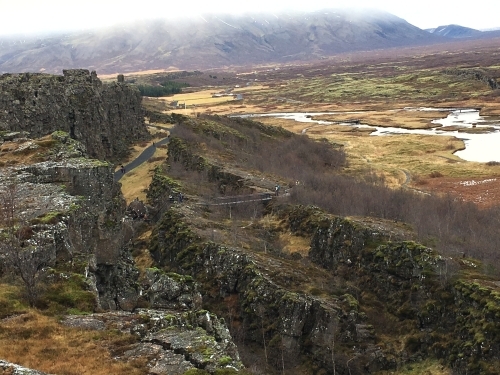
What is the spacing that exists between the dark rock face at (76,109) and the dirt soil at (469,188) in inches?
2442

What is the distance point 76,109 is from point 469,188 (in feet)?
242

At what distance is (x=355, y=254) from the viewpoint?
159 ft

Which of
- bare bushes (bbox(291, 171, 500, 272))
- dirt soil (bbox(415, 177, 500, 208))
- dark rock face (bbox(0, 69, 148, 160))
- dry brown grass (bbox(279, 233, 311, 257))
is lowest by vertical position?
dirt soil (bbox(415, 177, 500, 208))

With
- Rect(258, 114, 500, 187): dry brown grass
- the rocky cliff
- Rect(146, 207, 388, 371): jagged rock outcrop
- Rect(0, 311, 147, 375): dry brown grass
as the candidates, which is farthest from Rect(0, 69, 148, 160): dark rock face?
Rect(0, 311, 147, 375): dry brown grass

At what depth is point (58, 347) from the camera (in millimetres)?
19312

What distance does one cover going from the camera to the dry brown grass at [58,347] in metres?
18.1

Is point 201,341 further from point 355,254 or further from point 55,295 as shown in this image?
point 355,254

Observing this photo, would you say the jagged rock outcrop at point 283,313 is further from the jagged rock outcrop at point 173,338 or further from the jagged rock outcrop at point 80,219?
the jagged rock outcrop at point 173,338

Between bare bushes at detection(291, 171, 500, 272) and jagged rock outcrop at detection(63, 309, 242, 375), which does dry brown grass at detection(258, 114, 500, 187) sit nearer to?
bare bushes at detection(291, 171, 500, 272)

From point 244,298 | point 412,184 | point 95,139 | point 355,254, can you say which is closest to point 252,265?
point 244,298

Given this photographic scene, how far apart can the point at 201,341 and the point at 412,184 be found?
83.8 metres

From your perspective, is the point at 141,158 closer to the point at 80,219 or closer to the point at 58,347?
the point at 80,219

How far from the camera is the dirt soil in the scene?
82938mm

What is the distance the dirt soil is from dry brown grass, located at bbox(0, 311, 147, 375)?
238ft
